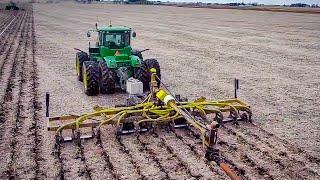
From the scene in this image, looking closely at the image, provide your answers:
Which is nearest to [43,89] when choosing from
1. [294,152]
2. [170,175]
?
[170,175]

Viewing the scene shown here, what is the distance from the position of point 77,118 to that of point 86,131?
460mm

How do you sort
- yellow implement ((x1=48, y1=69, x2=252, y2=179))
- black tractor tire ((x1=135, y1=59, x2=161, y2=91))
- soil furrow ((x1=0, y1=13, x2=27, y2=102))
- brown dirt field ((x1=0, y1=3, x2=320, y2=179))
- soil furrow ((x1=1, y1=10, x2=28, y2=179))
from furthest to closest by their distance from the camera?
soil furrow ((x1=0, y1=13, x2=27, y2=102)) < black tractor tire ((x1=135, y1=59, x2=161, y2=91)) < yellow implement ((x1=48, y1=69, x2=252, y2=179)) < soil furrow ((x1=1, y1=10, x2=28, y2=179)) < brown dirt field ((x1=0, y1=3, x2=320, y2=179))

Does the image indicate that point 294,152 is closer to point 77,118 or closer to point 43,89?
point 77,118

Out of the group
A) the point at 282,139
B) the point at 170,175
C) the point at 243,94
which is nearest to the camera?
the point at 170,175

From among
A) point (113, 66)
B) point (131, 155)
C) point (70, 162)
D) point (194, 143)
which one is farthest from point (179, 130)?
point (113, 66)

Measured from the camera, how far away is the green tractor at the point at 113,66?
1141cm

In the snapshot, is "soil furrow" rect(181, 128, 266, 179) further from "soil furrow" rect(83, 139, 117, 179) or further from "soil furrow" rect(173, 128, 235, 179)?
"soil furrow" rect(83, 139, 117, 179)

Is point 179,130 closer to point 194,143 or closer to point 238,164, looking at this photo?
point 194,143

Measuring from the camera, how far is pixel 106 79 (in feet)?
37.2

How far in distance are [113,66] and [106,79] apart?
442 mm

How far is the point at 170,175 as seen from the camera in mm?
6738

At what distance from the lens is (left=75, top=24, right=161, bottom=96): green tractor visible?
1141 centimetres

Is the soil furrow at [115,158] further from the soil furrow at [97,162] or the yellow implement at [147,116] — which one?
the yellow implement at [147,116]

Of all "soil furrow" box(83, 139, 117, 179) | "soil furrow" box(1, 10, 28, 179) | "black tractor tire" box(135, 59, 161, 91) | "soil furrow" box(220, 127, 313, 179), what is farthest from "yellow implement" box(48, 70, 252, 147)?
"black tractor tire" box(135, 59, 161, 91)
